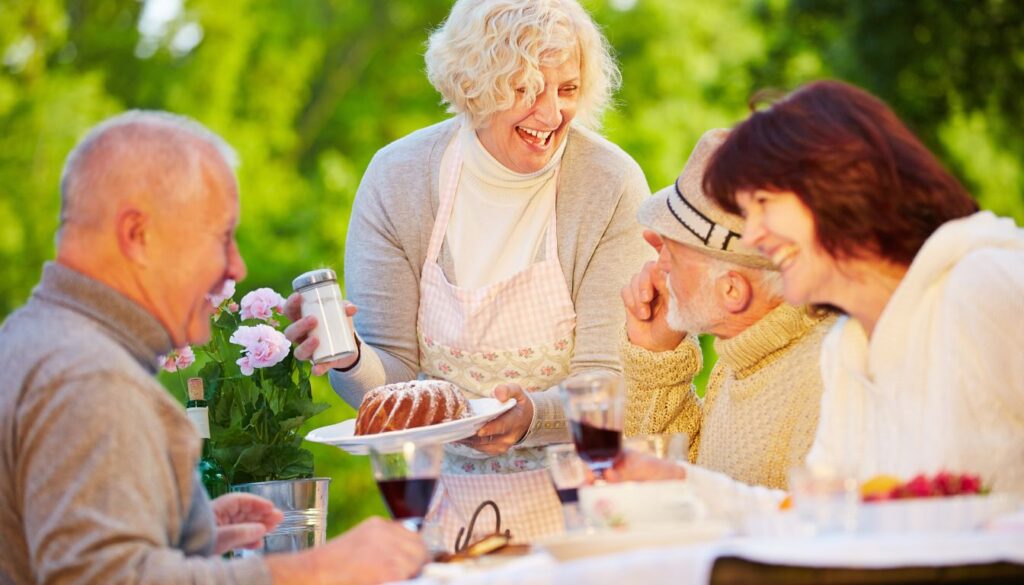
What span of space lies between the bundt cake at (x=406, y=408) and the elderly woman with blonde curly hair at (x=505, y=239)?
16.0 inches

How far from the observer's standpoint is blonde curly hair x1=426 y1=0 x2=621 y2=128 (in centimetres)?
436

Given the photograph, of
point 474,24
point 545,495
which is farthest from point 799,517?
point 474,24

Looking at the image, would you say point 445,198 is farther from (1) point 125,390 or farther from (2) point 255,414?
(1) point 125,390

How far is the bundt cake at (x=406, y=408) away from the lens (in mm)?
3800

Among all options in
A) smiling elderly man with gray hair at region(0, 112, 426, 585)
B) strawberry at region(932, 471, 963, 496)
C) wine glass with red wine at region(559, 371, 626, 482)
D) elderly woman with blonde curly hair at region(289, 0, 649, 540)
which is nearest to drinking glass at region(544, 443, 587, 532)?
wine glass with red wine at region(559, 371, 626, 482)

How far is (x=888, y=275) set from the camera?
295cm

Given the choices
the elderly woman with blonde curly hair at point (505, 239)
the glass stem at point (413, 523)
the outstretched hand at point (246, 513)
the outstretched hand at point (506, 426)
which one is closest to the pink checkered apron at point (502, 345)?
the elderly woman with blonde curly hair at point (505, 239)

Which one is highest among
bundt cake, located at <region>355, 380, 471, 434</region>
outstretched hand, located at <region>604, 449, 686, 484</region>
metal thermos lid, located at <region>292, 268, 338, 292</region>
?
metal thermos lid, located at <region>292, 268, 338, 292</region>

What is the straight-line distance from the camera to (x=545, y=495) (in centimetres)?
439

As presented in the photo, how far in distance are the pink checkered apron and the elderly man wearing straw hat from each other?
1.88 feet

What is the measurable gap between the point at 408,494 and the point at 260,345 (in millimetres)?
1274

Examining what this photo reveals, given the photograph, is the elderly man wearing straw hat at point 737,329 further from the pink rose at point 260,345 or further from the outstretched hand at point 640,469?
the pink rose at point 260,345

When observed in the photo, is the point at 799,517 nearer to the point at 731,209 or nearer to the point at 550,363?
the point at 731,209

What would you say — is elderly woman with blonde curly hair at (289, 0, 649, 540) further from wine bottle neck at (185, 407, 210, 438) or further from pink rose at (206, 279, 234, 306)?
wine bottle neck at (185, 407, 210, 438)
